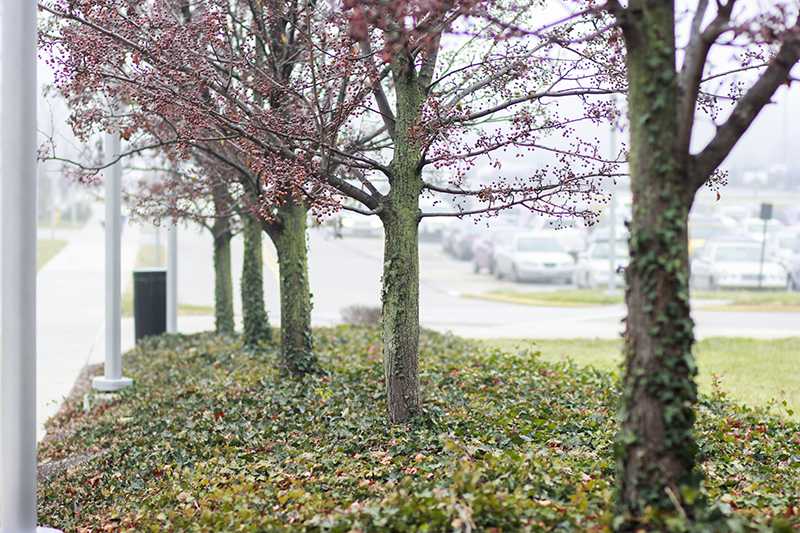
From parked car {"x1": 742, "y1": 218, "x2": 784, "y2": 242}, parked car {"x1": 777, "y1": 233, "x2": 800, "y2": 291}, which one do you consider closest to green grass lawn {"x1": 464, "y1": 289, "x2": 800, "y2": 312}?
parked car {"x1": 777, "y1": 233, "x2": 800, "y2": 291}

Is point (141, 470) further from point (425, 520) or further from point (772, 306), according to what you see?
point (772, 306)

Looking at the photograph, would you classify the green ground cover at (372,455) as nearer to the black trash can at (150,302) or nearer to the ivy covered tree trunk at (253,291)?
the ivy covered tree trunk at (253,291)

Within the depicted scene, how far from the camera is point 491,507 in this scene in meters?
4.43

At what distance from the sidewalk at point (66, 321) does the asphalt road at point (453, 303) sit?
2.77 meters

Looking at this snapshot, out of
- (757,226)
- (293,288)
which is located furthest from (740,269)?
(293,288)

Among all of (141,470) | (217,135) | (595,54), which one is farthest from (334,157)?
(141,470)

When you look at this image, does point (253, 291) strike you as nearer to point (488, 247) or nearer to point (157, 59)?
point (157, 59)

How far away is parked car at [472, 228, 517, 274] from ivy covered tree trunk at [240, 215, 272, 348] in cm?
2073

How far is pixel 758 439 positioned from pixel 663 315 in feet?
10.5

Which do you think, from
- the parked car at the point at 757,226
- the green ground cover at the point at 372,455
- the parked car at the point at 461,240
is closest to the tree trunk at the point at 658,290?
the green ground cover at the point at 372,455

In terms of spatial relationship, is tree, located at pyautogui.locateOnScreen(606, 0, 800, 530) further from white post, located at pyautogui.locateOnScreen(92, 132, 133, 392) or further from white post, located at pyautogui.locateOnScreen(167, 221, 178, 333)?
white post, located at pyautogui.locateOnScreen(167, 221, 178, 333)

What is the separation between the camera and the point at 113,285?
1167 centimetres

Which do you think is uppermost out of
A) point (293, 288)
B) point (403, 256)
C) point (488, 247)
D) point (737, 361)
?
point (488, 247)

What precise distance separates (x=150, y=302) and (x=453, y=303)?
11.0 meters
